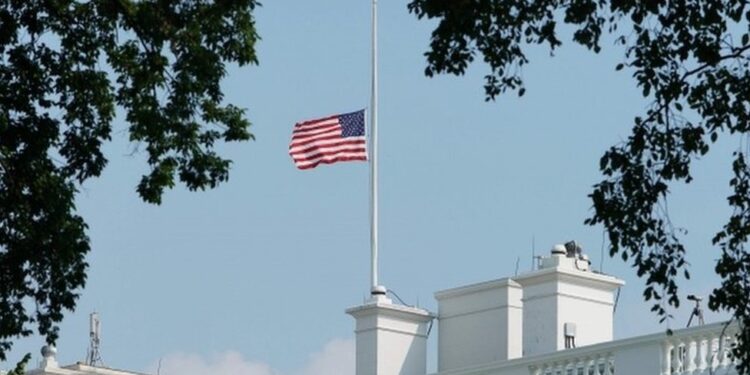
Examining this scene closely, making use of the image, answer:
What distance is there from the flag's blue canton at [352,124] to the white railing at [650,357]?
816 centimetres

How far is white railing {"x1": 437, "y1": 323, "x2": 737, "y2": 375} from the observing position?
3456 centimetres

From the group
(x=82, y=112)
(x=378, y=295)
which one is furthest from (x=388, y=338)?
(x=82, y=112)

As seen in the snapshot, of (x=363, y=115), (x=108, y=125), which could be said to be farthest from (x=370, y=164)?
(x=108, y=125)

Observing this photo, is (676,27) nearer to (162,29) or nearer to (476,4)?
(476,4)

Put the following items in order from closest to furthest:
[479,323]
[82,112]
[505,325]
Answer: [82,112] < [505,325] < [479,323]

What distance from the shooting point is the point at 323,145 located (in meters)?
45.2

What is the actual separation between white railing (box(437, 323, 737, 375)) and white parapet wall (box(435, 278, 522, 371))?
332 cm

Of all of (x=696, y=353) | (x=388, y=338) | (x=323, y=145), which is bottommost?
(x=696, y=353)

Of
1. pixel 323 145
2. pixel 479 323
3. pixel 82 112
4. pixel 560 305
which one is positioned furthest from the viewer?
pixel 323 145

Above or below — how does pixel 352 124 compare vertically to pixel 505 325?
above

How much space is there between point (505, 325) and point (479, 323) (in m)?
0.55

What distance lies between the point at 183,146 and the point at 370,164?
1746 centimetres

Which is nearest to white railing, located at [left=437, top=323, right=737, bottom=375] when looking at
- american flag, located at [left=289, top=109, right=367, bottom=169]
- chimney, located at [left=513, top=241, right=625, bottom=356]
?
chimney, located at [left=513, top=241, right=625, bottom=356]

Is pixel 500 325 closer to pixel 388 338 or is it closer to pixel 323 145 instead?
pixel 388 338
